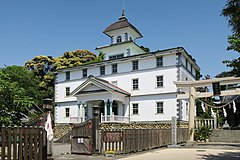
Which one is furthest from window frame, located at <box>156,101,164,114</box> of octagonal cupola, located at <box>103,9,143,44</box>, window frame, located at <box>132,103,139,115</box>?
octagonal cupola, located at <box>103,9,143,44</box>

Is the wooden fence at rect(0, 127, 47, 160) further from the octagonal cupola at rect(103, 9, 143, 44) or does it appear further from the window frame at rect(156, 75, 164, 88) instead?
the octagonal cupola at rect(103, 9, 143, 44)

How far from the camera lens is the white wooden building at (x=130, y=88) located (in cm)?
2675

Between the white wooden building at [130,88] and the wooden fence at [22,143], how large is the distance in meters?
18.3

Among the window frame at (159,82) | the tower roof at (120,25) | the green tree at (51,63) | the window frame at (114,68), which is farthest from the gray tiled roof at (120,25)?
the green tree at (51,63)

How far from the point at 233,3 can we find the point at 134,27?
1134 inches

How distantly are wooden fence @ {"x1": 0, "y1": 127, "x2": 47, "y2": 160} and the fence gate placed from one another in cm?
445

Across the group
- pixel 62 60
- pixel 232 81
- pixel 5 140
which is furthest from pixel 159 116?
pixel 62 60

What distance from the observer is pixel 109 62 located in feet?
101

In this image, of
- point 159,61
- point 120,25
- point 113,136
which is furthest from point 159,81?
point 113,136

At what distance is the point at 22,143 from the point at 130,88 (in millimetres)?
21836

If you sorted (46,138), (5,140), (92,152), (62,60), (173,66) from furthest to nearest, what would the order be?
(62,60) < (173,66) < (92,152) < (46,138) < (5,140)

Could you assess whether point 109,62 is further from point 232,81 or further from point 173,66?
point 232,81

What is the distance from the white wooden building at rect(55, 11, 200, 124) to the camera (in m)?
26.8

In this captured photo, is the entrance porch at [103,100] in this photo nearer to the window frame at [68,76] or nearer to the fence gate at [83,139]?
the window frame at [68,76]
